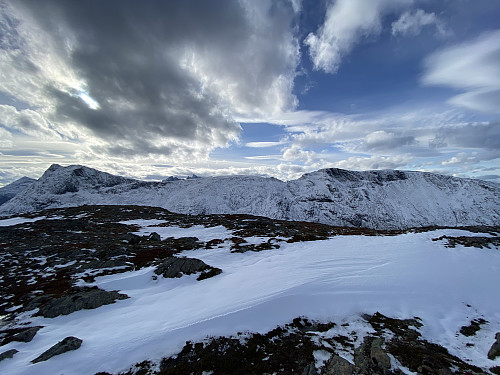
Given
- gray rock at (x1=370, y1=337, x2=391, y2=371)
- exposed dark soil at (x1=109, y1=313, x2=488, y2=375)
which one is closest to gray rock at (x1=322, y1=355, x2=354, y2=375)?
exposed dark soil at (x1=109, y1=313, x2=488, y2=375)

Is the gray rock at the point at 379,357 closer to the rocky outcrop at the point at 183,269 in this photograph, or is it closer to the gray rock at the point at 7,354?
the rocky outcrop at the point at 183,269

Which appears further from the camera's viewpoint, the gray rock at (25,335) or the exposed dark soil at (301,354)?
the gray rock at (25,335)

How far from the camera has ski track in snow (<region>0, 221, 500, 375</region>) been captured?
805 cm

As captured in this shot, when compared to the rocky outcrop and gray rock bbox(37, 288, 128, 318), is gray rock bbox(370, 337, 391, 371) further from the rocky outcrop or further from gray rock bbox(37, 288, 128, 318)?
gray rock bbox(37, 288, 128, 318)

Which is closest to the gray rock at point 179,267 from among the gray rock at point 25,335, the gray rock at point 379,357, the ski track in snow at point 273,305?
the ski track in snow at point 273,305

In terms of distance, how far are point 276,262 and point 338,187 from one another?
128m

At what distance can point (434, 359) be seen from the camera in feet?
23.1

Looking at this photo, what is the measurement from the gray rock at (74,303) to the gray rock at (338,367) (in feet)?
44.4

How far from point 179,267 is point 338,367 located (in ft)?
49.0

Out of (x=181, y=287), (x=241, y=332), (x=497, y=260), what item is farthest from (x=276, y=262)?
(x=497, y=260)

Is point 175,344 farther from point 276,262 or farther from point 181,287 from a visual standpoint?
point 276,262

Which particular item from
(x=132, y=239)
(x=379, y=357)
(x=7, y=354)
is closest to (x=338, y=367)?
(x=379, y=357)

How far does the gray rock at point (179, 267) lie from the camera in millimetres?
18125

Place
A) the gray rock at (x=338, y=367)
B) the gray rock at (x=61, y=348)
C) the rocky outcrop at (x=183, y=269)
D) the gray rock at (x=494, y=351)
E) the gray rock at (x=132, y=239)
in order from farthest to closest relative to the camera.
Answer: the gray rock at (x=132, y=239), the rocky outcrop at (x=183, y=269), the gray rock at (x=61, y=348), the gray rock at (x=494, y=351), the gray rock at (x=338, y=367)
